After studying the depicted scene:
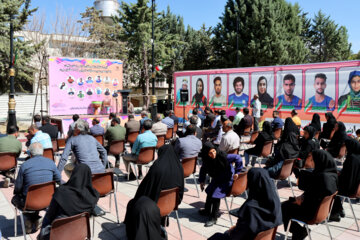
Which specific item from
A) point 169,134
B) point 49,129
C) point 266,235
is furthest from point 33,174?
point 169,134

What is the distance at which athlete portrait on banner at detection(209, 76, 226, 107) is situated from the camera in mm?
15742

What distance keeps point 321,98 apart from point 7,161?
11334 millimetres

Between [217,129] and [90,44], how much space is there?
2309 centimetres

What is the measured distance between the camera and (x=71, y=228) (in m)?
3.20

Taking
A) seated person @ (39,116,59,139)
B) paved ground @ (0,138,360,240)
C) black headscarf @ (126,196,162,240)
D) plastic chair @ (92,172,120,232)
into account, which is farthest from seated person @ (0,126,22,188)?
black headscarf @ (126,196,162,240)

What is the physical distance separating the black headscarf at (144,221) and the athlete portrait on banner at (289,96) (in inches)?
455

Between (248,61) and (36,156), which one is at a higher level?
(248,61)

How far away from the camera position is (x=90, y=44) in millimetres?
28203

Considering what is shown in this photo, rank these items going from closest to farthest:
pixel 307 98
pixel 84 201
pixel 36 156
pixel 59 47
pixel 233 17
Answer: pixel 84 201 < pixel 36 156 < pixel 307 98 < pixel 59 47 < pixel 233 17

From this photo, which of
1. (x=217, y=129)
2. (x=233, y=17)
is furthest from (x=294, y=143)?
(x=233, y=17)

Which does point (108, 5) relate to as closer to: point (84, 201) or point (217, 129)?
point (217, 129)

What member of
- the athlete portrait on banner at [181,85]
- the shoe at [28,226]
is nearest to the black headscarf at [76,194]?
the shoe at [28,226]

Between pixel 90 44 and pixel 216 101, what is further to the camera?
pixel 90 44

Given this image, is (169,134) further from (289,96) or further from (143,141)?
(289,96)
